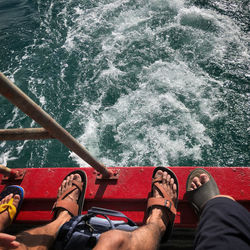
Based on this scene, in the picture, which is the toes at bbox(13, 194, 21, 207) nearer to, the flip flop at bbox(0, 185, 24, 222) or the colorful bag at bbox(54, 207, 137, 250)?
the flip flop at bbox(0, 185, 24, 222)

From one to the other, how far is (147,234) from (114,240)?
446 millimetres

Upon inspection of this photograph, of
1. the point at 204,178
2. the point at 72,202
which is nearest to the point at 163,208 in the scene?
the point at 204,178

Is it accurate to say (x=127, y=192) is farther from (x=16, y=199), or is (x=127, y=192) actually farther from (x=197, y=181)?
(x=16, y=199)

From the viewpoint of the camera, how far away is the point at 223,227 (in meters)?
1.33

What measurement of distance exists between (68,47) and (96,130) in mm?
3166

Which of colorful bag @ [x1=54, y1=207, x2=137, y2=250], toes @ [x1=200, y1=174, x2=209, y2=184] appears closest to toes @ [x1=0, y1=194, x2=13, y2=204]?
colorful bag @ [x1=54, y1=207, x2=137, y2=250]

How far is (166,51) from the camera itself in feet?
15.9

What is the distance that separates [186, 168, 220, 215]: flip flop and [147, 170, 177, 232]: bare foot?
16 centimetres

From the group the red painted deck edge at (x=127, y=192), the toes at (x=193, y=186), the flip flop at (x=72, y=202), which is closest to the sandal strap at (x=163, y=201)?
the red painted deck edge at (x=127, y=192)

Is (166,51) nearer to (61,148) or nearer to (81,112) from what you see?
(81,112)

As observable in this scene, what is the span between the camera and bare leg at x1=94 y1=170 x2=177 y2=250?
125cm

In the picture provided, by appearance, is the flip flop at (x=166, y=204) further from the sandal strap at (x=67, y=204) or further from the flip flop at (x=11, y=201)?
the flip flop at (x=11, y=201)

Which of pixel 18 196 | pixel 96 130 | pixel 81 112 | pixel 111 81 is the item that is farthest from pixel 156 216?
pixel 111 81

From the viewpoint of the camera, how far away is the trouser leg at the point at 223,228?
1.21 meters
